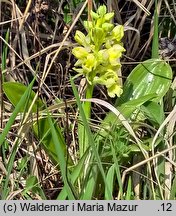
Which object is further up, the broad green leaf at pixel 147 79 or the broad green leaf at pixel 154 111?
the broad green leaf at pixel 147 79

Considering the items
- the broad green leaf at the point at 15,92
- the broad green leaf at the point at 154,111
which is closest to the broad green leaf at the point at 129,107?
the broad green leaf at the point at 154,111

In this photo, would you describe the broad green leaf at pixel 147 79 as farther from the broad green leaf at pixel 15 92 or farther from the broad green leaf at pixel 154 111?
the broad green leaf at pixel 15 92

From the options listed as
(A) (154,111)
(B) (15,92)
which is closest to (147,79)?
(A) (154,111)

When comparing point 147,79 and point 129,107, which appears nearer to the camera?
point 129,107

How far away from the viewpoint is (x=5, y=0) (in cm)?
146

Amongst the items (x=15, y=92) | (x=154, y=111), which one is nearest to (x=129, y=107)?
(x=154, y=111)

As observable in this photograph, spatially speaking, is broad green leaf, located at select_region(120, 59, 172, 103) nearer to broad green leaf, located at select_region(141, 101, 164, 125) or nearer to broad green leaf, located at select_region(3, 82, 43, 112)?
broad green leaf, located at select_region(141, 101, 164, 125)

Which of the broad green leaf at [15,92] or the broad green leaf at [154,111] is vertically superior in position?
the broad green leaf at [15,92]

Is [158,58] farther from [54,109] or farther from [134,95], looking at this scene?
[54,109]

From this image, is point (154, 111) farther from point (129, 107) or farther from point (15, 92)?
point (15, 92)

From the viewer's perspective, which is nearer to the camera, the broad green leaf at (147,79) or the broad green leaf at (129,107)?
the broad green leaf at (129,107)

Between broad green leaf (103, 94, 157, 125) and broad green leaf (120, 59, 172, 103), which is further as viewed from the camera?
broad green leaf (120, 59, 172, 103)

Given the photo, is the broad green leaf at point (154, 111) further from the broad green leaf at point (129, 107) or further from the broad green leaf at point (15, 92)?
the broad green leaf at point (15, 92)

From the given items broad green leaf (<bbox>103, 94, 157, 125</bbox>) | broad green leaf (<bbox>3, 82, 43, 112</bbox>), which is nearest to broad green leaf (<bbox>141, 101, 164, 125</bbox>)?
broad green leaf (<bbox>103, 94, 157, 125</bbox>)
